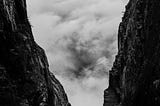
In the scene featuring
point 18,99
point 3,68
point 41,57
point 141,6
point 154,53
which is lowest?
point 18,99

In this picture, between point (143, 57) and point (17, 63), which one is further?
point (143, 57)

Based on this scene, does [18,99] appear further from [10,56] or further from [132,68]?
[132,68]

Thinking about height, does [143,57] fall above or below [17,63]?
above

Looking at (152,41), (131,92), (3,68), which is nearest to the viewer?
(3,68)

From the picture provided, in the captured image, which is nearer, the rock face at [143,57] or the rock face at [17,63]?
the rock face at [17,63]

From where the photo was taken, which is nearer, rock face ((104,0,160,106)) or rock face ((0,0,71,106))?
rock face ((0,0,71,106))

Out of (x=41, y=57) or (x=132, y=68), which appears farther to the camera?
(x=41, y=57)

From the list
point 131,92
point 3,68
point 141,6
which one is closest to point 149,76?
point 131,92

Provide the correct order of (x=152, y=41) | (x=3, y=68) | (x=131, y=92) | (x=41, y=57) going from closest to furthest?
1. (x=3, y=68)
2. (x=152, y=41)
3. (x=131, y=92)
4. (x=41, y=57)
